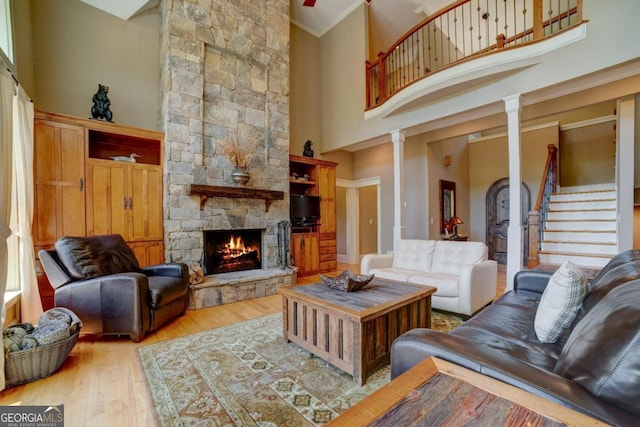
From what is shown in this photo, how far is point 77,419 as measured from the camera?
1562mm

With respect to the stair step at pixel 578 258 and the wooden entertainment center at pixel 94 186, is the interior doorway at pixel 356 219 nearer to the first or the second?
the stair step at pixel 578 258

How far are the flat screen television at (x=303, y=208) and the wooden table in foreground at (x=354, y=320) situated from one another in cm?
274

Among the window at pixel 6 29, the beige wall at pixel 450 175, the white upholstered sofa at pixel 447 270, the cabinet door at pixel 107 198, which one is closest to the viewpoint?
the window at pixel 6 29

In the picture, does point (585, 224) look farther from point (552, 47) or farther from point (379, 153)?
point (379, 153)

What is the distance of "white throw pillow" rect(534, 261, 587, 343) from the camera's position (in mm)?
1454

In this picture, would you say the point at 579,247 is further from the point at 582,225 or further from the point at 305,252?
the point at 305,252

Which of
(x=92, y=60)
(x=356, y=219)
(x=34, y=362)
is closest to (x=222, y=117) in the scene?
(x=92, y=60)

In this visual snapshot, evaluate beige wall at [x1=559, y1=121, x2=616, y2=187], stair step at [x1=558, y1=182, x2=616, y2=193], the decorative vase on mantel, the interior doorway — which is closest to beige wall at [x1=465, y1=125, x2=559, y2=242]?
beige wall at [x1=559, y1=121, x2=616, y2=187]

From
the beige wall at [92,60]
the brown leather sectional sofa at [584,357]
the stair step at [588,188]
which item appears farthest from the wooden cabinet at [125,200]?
the stair step at [588,188]

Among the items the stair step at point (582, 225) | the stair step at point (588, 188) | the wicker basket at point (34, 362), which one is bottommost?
the wicker basket at point (34, 362)

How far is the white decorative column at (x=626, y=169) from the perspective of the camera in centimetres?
387

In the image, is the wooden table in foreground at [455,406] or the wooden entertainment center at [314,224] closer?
the wooden table in foreground at [455,406]

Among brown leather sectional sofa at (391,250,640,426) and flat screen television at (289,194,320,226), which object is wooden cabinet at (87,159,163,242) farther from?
brown leather sectional sofa at (391,250,640,426)

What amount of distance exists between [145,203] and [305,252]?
9.25 ft
